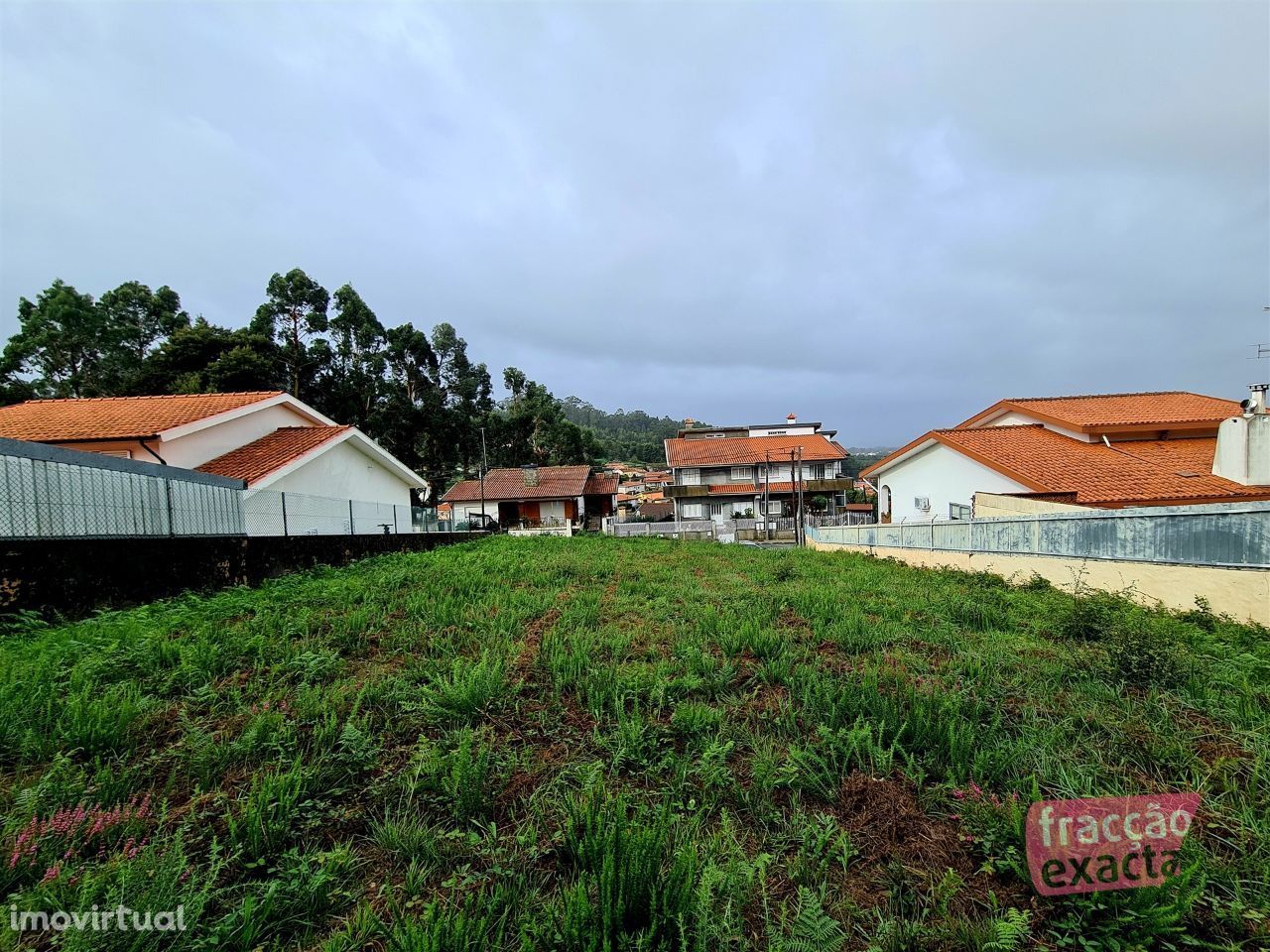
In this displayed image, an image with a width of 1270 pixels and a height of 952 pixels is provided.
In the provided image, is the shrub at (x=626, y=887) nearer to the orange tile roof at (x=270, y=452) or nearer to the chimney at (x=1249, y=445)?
the orange tile roof at (x=270, y=452)

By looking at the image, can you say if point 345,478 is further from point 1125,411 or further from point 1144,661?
point 1125,411

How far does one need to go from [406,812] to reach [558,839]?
74cm

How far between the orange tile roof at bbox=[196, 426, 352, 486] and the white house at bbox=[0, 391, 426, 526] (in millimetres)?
22

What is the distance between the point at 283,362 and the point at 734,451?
29.8 meters

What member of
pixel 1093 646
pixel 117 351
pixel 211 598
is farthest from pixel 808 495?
pixel 117 351

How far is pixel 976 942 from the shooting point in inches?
65.4

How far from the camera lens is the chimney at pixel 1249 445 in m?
10.3

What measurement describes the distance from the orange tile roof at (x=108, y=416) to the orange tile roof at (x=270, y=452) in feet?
3.74

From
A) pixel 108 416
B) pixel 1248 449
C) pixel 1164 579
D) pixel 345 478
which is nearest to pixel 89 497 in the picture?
pixel 108 416

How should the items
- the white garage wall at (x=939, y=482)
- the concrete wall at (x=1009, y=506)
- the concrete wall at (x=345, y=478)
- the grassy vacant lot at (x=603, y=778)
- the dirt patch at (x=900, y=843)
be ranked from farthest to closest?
the white garage wall at (x=939, y=482)
the concrete wall at (x=345, y=478)
the concrete wall at (x=1009, y=506)
the dirt patch at (x=900, y=843)
the grassy vacant lot at (x=603, y=778)

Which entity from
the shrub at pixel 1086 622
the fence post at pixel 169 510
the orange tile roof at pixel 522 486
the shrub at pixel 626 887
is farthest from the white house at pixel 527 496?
the shrub at pixel 626 887

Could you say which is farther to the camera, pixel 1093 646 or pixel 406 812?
pixel 1093 646

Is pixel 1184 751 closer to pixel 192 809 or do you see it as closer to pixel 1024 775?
pixel 1024 775

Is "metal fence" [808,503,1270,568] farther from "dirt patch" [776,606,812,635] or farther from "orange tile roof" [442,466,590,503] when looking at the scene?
"orange tile roof" [442,466,590,503]
